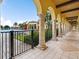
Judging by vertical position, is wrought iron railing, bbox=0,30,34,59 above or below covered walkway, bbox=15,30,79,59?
above

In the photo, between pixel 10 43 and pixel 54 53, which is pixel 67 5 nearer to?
pixel 54 53

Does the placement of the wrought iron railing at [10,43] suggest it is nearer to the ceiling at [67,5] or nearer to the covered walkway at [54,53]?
the covered walkway at [54,53]

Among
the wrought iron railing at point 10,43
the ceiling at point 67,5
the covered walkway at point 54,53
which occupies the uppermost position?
the ceiling at point 67,5

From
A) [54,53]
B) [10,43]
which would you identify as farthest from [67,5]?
[10,43]

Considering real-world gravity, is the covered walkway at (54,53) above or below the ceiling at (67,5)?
below

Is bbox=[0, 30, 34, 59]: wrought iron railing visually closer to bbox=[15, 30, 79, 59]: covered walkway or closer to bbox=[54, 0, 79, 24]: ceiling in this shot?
bbox=[15, 30, 79, 59]: covered walkway

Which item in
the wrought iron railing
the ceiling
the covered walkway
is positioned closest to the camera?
the wrought iron railing

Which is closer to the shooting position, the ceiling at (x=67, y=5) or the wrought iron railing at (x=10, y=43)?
the wrought iron railing at (x=10, y=43)

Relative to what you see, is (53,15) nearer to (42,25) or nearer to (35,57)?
(42,25)

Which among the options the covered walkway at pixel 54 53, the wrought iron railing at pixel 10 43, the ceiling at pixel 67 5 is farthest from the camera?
the ceiling at pixel 67 5

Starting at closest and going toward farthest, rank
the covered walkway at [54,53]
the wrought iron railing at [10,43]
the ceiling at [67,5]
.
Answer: the wrought iron railing at [10,43] → the covered walkway at [54,53] → the ceiling at [67,5]

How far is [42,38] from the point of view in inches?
262

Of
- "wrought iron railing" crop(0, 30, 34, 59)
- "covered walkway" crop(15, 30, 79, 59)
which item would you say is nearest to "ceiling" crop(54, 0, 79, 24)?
"wrought iron railing" crop(0, 30, 34, 59)

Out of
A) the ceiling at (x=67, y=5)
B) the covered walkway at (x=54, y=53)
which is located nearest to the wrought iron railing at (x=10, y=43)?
the covered walkway at (x=54, y=53)
